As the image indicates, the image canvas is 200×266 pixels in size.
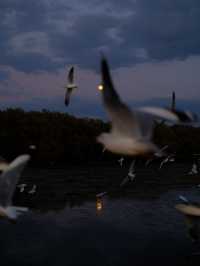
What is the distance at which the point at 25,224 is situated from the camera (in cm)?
2697

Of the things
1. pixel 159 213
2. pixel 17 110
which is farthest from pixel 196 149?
pixel 159 213

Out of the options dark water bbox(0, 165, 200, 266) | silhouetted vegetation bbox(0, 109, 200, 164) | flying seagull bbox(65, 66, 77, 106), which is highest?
silhouetted vegetation bbox(0, 109, 200, 164)

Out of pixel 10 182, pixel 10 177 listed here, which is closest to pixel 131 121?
pixel 10 177

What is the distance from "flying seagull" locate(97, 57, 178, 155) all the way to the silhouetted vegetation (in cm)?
A: 5906

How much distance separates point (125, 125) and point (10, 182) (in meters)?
2.52

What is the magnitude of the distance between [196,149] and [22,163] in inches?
3412

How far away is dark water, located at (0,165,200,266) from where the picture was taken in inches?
805

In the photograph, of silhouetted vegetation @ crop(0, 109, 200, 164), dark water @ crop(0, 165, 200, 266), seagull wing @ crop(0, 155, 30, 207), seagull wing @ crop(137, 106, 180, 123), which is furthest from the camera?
silhouetted vegetation @ crop(0, 109, 200, 164)

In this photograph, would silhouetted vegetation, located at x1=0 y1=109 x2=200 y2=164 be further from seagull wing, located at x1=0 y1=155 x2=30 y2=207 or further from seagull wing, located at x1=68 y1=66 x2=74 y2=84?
seagull wing, located at x1=0 y1=155 x2=30 y2=207

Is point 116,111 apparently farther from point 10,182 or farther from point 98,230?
point 98,230

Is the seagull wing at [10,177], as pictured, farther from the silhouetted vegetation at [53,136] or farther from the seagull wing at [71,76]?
the silhouetted vegetation at [53,136]

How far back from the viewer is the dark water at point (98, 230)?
20.4m

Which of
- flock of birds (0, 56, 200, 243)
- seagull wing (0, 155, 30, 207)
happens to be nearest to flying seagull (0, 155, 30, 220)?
seagull wing (0, 155, 30, 207)

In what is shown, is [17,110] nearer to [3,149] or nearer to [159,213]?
[3,149]
